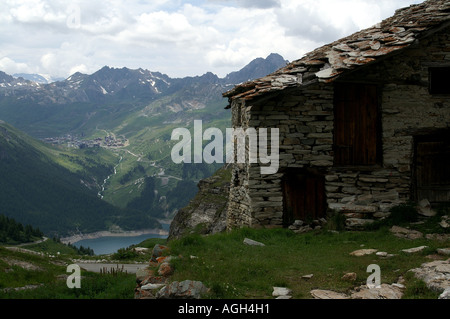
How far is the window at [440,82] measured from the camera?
51.9 ft

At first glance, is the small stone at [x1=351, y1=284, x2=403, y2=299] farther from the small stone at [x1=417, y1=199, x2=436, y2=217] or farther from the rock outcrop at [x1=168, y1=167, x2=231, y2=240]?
the rock outcrop at [x1=168, y1=167, x2=231, y2=240]

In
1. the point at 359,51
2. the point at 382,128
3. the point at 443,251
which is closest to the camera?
the point at 443,251

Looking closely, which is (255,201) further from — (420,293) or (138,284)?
(420,293)

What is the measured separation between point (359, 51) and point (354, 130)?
112 inches

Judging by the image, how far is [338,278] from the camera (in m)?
9.06

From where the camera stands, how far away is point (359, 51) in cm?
1472

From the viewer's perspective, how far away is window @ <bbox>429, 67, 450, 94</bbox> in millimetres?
15812

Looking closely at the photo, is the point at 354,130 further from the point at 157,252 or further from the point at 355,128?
the point at 157,252

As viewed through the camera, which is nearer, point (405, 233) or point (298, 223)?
point (405, 233)

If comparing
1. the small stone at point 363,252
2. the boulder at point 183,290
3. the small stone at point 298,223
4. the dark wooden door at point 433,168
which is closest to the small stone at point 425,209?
the dark wooden door at point 433,168

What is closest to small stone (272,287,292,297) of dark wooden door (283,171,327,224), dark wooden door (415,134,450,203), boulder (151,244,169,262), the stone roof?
boulder (151,244,169,262)

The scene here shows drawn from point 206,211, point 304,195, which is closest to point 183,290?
point 304,195

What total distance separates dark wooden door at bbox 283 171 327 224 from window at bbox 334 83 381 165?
1131mm
